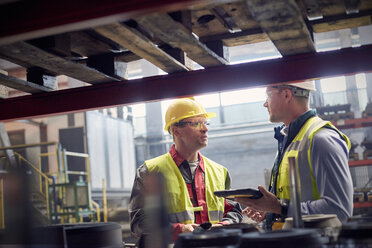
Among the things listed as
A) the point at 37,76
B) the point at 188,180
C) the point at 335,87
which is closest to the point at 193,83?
the point at 37,76

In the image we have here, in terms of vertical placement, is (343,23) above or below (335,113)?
below

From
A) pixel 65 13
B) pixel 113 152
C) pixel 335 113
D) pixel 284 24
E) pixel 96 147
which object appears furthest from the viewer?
pixel 113 152

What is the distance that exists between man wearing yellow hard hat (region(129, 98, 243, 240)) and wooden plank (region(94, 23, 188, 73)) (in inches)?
62.7

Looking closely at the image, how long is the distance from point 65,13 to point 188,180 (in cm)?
290

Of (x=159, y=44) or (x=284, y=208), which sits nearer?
(x=159, y=44)

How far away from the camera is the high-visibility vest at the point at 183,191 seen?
4480mm

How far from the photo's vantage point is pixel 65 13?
214 cm

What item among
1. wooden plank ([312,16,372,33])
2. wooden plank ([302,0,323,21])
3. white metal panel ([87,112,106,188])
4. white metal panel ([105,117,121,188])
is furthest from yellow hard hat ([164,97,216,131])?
white metal panel ([105,117,121,188])

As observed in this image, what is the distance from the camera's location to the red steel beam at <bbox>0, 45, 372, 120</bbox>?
287cm

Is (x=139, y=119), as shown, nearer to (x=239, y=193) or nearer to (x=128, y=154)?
(x=128, y=154)

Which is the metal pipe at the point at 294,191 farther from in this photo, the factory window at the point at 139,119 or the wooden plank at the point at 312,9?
the factory window at the point at 139,119

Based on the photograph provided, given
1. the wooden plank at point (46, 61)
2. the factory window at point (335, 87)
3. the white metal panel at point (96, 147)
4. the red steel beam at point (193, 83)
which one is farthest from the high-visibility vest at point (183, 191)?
the factory window at point (335, 87)

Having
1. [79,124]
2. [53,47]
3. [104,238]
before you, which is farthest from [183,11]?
[79,124]

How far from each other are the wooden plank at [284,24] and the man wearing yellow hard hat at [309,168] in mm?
612
